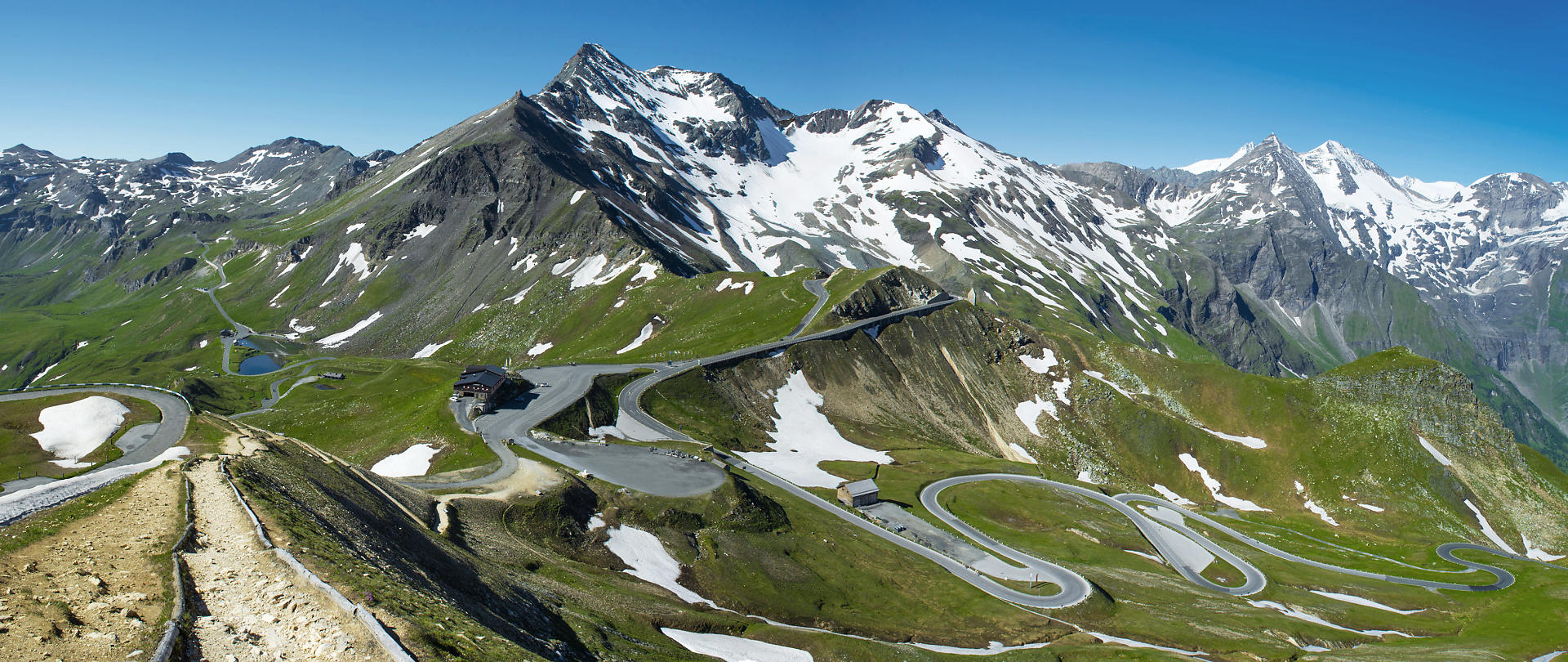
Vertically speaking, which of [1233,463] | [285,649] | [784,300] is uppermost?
[784,300]

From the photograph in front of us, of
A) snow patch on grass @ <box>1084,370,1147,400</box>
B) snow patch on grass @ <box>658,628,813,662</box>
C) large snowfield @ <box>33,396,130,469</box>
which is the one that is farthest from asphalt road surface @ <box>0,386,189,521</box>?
snow patch on grass @ <box>1084,370,1147,400</box>

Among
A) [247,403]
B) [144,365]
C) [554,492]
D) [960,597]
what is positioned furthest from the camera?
[144,365]

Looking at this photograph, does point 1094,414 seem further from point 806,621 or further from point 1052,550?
point 806,621

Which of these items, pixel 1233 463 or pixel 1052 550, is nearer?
pixel 1052 550

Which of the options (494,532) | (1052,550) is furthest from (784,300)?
(494,532)

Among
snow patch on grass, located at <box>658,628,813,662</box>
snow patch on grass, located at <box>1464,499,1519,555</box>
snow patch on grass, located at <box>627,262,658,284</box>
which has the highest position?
snow patch on grass, located at <box>627,262,658,284</box>

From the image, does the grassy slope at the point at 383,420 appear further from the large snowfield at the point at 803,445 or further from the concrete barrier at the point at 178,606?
the concrete barrier at the point at 178,606

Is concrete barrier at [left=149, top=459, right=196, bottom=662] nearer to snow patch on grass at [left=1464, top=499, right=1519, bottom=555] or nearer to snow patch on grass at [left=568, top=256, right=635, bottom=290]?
snow patch on grass at [left=568, top=256, right=635, bottom=290]
